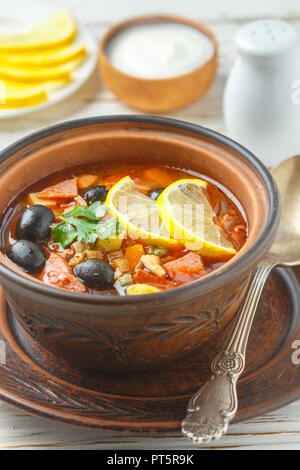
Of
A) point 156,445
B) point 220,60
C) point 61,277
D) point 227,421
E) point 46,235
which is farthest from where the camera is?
point 220,60

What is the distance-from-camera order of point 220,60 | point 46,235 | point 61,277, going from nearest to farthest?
point 61,277 < point 46,235 < point 220,60

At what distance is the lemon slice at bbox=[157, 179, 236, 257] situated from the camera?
2.07 m

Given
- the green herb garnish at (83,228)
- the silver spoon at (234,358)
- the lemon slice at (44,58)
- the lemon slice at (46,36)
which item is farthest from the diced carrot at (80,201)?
the lemon slice at (46,36)

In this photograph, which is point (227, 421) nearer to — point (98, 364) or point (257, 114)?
point (98, 364)

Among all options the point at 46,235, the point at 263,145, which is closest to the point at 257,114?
the point at 263,145

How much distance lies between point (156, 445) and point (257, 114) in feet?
6.05

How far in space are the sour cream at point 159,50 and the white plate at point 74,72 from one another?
0.16 metres

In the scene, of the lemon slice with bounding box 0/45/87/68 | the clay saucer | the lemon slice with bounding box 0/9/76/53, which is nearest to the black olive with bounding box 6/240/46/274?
the clay saucer

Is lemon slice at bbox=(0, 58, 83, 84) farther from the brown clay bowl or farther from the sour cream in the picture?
the brown clay bowl

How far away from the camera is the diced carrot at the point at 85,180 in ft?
7.86

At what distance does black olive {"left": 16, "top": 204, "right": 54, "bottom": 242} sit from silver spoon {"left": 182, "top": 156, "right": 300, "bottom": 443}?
2.41 feet

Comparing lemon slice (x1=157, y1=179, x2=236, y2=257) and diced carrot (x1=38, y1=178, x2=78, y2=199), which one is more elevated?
diced carrot (x1=38, y1=178, x2=78, y2=199)

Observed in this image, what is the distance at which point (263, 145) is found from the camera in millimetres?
3166

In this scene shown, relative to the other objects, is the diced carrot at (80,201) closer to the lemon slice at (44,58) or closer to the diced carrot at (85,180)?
the diced carrot at (85,180)
